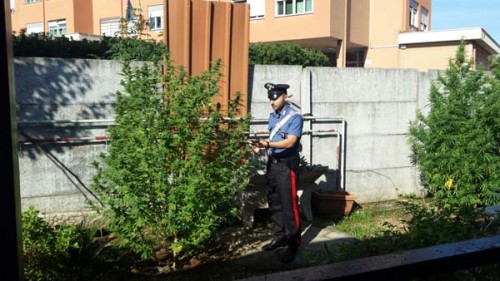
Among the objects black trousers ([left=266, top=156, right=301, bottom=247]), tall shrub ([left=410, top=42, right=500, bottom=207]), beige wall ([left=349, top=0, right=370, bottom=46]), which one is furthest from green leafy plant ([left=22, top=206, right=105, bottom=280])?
beige wall ([left=349, top=0, right=370, bottom=46])

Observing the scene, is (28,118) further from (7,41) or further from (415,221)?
(7,41)

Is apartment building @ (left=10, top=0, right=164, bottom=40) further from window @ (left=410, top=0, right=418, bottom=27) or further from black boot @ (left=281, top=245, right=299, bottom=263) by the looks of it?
black boot @ (left=281, top=245, right=299, bottom=263)

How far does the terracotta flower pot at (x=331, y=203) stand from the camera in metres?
7.04

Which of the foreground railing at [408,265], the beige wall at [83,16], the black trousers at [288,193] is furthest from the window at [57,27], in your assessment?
the foreground railing at [408,265]

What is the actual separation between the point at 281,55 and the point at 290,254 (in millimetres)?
8143

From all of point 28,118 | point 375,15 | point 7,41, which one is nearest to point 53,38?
point 28,118

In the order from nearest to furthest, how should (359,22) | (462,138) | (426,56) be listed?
1. (462,138)
2. (426,56)
3. (359,22)

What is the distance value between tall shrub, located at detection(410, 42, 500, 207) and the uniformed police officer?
308 centimetres

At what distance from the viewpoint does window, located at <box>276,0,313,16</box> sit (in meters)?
23.3

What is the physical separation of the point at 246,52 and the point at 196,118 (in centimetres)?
214

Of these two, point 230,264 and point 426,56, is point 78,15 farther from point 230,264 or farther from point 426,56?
point 230,264

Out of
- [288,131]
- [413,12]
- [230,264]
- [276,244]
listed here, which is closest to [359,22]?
[413,12]

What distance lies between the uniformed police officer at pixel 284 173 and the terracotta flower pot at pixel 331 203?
1.73 metres

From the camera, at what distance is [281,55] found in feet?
41.3
